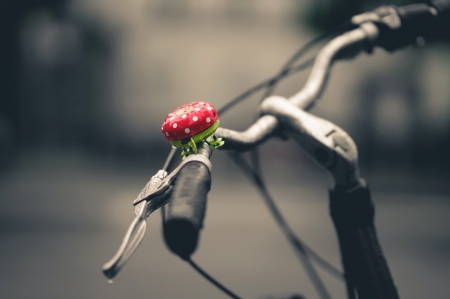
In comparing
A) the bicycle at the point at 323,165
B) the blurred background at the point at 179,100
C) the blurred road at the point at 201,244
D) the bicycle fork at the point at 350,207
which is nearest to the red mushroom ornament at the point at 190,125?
the bicycle at the point at 323,165

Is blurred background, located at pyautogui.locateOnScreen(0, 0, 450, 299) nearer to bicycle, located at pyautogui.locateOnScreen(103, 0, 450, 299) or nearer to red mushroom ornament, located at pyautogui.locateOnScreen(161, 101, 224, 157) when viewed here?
bicycle, located at pyautogui.locateOnScreen(103, 0, 450, 299)

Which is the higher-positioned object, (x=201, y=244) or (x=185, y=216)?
(x=201, y=244)

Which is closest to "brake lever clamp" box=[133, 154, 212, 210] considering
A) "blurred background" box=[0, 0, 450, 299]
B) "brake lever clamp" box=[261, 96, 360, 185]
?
"brake lever clamp" box=[261, 96, 360, 185]

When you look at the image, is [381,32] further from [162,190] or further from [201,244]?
[201,244]

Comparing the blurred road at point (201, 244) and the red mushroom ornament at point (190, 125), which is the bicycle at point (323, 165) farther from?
the blurred road at point (201, 244)

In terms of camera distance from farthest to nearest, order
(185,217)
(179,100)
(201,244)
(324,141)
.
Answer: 1. (179,100)
2. (201,244)
3. (324,141)
4. (185,217)

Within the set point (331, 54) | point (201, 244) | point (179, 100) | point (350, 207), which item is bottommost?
point (350, 207)

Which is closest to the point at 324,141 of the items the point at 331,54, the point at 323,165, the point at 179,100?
the point at 323,165
